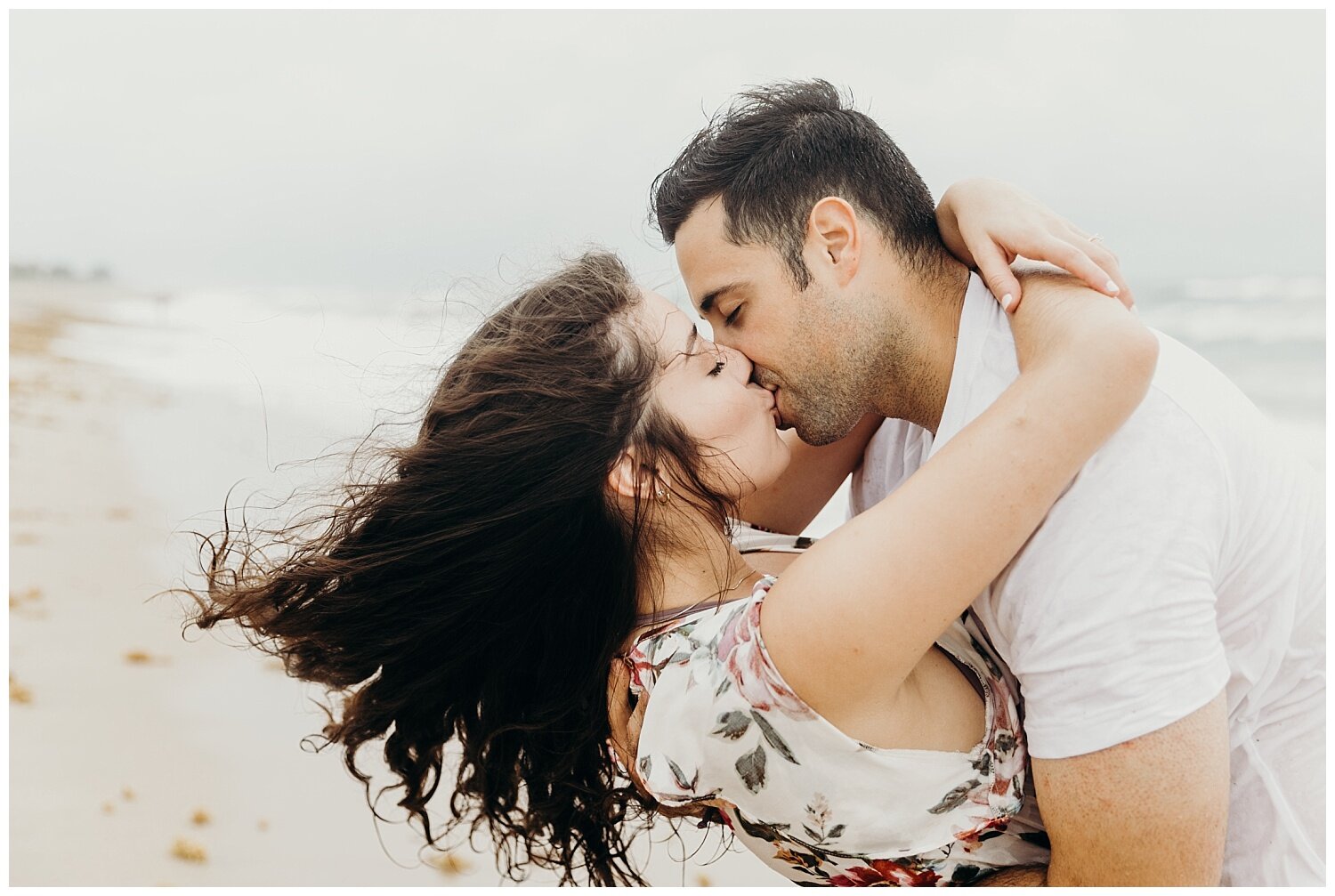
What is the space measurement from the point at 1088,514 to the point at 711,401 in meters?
0.81

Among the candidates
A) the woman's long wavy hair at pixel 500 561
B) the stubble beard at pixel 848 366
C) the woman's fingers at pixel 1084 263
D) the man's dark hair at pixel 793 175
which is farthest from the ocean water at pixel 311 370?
the woman's fingers at pixel 1084 263

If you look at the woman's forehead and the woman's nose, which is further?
the woman's nose

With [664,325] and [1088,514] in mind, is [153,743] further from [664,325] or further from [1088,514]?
[1088,514]

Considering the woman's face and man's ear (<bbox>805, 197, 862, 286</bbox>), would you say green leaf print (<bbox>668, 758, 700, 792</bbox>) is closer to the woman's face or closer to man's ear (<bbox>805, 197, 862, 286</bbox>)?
the woman's face

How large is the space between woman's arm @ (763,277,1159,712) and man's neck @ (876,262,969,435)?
578mm

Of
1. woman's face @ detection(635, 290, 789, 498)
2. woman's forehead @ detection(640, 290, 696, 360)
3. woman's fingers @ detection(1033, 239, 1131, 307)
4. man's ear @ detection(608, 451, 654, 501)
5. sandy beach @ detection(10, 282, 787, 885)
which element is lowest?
sandy beach @ detection(10, 282, 787, 885)

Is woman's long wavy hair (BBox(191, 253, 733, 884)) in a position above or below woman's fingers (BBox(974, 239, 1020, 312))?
below

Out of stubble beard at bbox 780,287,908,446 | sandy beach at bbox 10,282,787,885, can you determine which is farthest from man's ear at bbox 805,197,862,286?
sandy beach at bbox 10,282,787,885

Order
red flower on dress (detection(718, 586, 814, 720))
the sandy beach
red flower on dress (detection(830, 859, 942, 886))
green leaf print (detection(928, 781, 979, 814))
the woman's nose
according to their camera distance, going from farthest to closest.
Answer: the sandy beach
the woman's nose
red flower on dress (detection(830, 859, 942, 886))
green leaf print (detection(928, 781, 979, 814))
red flower on dress (detection(718, 586, 814, 720))

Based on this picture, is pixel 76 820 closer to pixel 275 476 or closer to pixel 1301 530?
pixel 275 476

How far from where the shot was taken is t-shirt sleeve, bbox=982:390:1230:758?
1.89 m

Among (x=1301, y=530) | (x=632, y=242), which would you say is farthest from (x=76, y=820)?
(x=1301, y=530)

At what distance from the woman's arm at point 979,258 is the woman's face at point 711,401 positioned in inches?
20.3

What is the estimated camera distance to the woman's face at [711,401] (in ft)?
7.57
